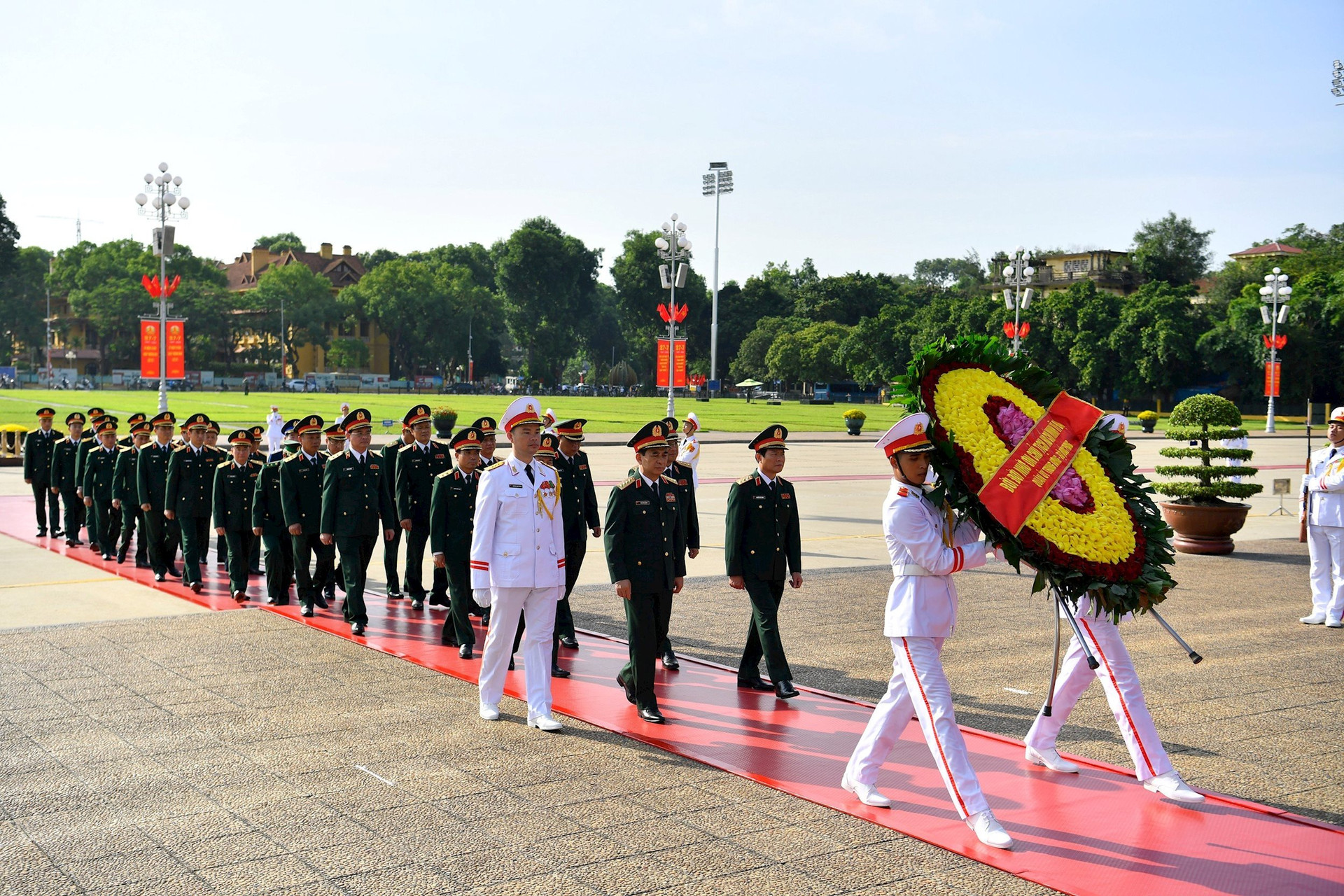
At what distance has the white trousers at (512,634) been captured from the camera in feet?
23.2

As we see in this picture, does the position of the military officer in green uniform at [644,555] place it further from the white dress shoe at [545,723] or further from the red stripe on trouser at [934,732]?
the red stripe on trouser at [934,732]

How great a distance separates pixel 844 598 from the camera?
11547 millimetres

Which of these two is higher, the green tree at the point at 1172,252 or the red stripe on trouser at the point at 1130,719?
the green tree at the point at 1172,252

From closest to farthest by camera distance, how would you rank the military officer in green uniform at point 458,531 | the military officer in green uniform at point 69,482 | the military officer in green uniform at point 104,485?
1. the military officer in green uniform at point 458,531
2. the military officer in green uniform at point 104,485
3. the military officer in green uniform at point 69,482

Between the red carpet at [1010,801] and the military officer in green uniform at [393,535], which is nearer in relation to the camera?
the red carpet at [1010,801]

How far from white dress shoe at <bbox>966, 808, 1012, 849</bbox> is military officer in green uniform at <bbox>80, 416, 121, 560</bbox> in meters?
11.7

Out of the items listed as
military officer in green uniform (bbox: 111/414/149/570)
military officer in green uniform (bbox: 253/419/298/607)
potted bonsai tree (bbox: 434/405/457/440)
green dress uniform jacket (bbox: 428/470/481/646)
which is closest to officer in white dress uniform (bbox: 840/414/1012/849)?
green dress uniform jacket (bbox: 428/470/481/646)

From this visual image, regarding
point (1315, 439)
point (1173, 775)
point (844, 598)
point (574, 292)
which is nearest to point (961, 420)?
point (1173, 775)

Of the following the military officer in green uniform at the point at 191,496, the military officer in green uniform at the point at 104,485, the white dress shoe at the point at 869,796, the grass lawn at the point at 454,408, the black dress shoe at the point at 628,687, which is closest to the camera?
the white dress shoe at the point at 869,796

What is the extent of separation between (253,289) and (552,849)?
10881 centimetres

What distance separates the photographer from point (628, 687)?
294 inches

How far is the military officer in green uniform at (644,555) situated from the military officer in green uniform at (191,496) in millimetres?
6098

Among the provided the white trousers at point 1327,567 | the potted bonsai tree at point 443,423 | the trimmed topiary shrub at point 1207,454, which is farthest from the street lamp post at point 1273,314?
the white trousers at point 1327,567

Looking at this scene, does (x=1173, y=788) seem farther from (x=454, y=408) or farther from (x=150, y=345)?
(x=454, y=408)
